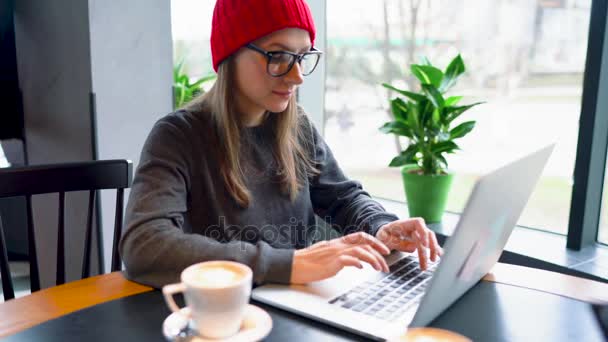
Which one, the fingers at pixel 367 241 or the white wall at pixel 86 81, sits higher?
the white wall at pixel 86 81

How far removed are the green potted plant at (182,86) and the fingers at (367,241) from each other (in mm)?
1484

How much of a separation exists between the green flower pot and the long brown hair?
73cm

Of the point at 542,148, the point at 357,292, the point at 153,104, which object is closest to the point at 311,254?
the point at 357,292

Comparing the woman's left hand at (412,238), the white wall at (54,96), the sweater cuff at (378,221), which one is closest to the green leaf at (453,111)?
the sweater cuff at (378,221)

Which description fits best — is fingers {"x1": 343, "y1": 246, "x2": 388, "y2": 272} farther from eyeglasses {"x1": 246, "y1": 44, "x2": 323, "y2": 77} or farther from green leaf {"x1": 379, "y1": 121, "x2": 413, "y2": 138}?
green leaf {"x1": 379, "y1": 121, "x2": 413, "y2": 138}

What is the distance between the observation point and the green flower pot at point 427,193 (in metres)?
2.03

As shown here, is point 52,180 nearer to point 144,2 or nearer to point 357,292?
point 357,292

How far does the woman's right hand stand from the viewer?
882 mm

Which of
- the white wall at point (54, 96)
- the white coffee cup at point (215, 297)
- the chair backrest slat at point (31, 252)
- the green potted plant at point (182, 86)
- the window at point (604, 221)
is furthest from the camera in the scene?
the green potted plant at point (182, 86)

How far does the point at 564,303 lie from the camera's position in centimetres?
88

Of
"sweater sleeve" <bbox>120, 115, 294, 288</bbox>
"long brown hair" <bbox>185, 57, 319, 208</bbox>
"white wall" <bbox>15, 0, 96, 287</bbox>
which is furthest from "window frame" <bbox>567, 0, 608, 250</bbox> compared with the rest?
"white wall" <bbox>15, 0, 96, 287</bbox>

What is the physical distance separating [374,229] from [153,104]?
1.34 metres

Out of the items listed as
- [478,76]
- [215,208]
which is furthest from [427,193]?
[215,208]

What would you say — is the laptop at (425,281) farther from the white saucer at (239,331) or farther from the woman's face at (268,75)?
the woman's face at (268,75)
